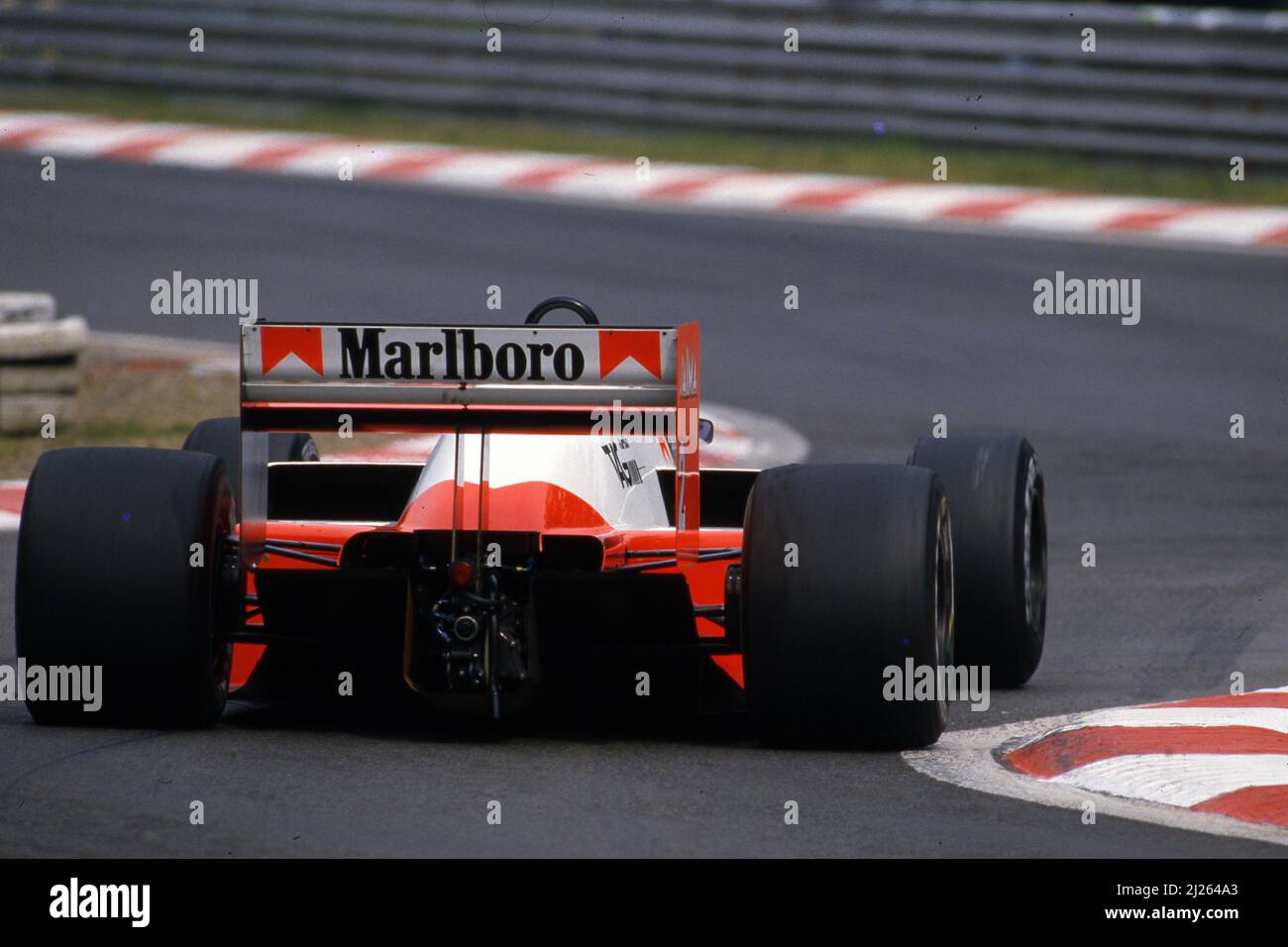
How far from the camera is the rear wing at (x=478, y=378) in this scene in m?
5.88

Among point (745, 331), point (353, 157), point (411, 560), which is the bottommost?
point (411, 560)

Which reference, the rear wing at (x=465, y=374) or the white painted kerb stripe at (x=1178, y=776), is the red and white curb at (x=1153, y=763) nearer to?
the white painted kerb stripe at (x=1178, y=776)

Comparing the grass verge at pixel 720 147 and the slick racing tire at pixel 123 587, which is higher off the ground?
the grass verge at pixel 720 147

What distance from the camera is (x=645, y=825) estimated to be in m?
5.18

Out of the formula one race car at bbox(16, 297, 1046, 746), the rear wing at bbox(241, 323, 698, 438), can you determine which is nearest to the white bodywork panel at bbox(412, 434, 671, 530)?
the formula one race car at bbox(16, 297, 1046, 746)

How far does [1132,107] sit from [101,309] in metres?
8.50

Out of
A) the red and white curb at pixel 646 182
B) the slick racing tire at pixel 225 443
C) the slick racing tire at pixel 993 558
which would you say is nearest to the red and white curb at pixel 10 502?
the slick racing tire at pixel 225 443

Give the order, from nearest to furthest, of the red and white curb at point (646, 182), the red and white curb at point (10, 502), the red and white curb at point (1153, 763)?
1. the red and white curb at point (1153, 763)
2. the red and white curb at point (10, 502)
3. the red and white curb at point (646, 182)

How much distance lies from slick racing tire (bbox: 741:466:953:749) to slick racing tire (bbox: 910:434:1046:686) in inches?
46.8

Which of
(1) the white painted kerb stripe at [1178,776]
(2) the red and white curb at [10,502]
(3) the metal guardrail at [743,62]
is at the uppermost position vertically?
(3) the metal guardrail at [743,62]

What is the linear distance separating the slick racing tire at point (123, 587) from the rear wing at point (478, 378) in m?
0.33

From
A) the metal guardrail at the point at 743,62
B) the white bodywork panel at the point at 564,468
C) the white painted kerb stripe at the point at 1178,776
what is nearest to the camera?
the white painted kerb stripe at the point at 1178,776

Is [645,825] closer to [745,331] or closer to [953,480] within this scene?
[953,480]
